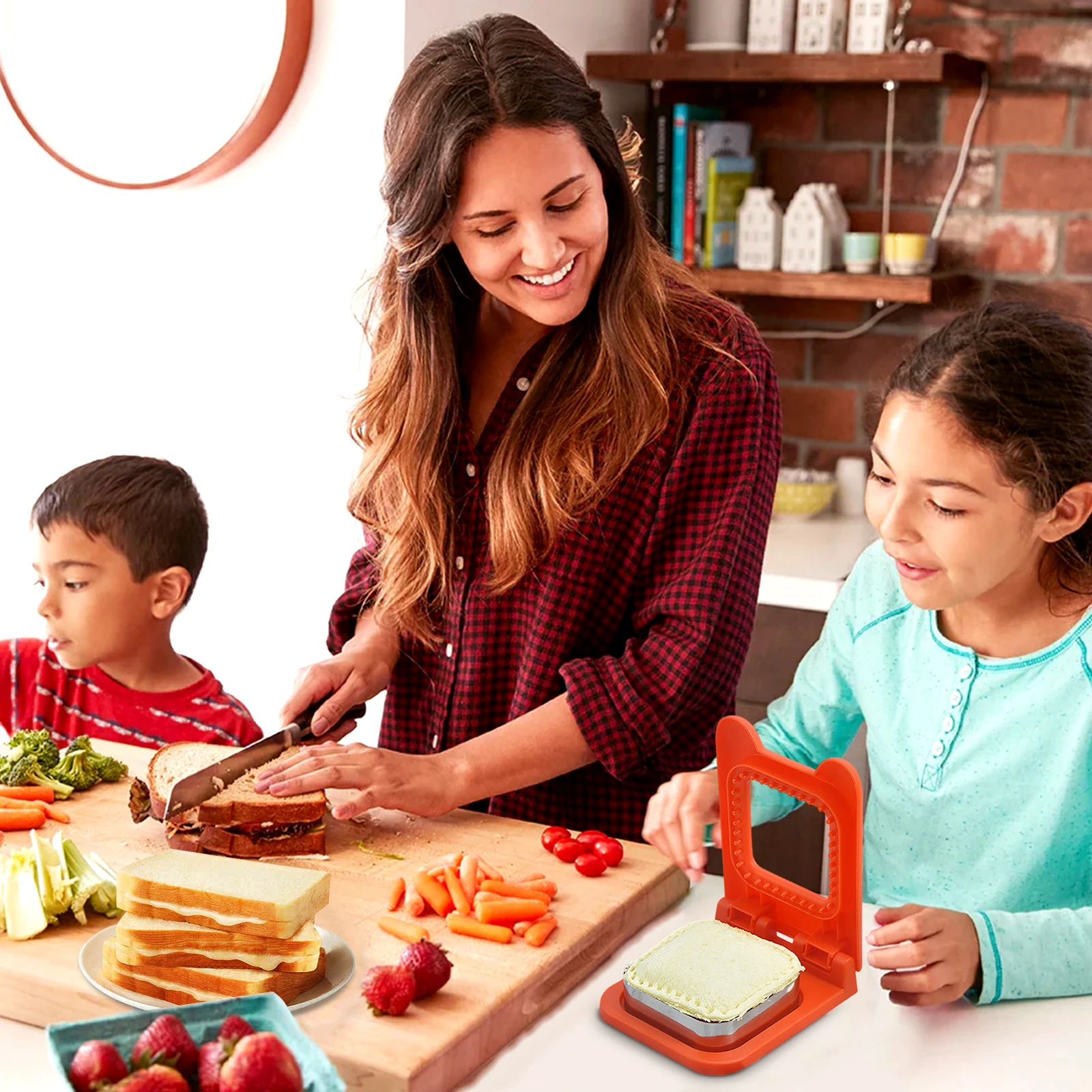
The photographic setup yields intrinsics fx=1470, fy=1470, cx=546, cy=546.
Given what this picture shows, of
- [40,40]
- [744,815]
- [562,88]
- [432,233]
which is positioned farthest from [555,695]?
[40,40]

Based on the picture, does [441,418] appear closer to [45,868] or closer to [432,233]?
[432,233]

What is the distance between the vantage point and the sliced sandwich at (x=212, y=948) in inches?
49.9

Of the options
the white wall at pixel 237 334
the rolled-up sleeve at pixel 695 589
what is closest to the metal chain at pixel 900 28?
the white wall at pixel 237 334

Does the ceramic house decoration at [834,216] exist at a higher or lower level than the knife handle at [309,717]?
higher

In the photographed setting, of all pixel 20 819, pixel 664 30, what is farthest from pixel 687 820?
pixel 664 30

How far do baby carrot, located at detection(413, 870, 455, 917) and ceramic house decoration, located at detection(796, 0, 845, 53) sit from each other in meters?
2.05

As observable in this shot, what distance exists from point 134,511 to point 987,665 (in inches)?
46.1

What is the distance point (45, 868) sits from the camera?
4.64 feet

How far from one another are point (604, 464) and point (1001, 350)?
49 centimetres

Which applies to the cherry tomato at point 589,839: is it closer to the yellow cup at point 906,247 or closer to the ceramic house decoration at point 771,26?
the yellow cup at point 906,247

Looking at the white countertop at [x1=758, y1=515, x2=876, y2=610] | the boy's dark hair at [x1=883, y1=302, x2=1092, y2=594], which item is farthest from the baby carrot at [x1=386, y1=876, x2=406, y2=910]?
the white countertop at [x1=758, y1=515, x2=876, y2=610]

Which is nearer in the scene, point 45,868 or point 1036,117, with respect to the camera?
point 45,868

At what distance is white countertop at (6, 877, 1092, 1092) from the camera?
1.21m

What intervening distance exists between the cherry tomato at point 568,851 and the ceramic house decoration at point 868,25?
1.93 metres
